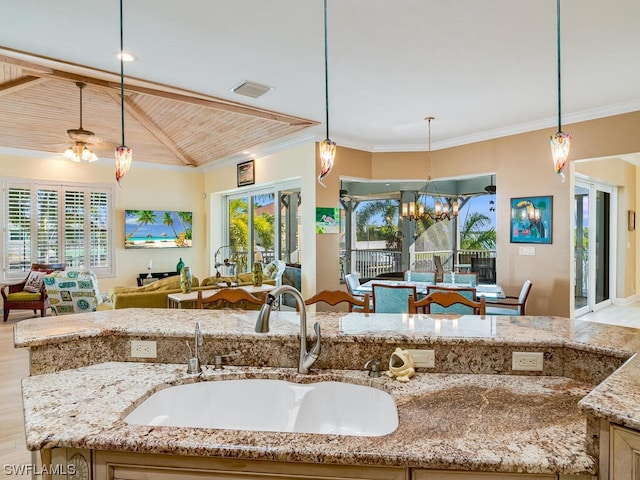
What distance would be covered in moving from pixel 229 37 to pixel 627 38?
121 inches

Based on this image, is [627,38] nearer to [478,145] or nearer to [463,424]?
[478,145]

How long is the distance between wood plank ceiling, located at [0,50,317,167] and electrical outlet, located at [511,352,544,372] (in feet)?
13.8

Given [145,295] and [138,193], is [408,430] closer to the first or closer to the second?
[145,295]

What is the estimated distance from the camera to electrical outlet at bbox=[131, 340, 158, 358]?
5.86ft

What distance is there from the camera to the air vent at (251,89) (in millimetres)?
4188

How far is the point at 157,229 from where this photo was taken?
27.4ft

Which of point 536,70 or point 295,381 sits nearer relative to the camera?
point 295,381

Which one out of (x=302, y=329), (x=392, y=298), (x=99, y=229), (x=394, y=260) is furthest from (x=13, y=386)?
(x=394, y=260)

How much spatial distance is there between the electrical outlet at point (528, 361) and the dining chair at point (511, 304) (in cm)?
277

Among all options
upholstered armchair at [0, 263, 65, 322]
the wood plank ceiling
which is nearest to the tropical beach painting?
the wood plank ceiling

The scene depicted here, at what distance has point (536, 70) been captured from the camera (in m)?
3.69

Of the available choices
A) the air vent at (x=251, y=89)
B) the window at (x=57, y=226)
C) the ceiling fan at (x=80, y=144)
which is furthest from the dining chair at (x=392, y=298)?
the window at (x=57, y=226)

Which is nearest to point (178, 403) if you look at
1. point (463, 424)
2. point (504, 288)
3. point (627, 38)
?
point (463, 424)

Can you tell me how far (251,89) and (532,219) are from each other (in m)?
3.96
